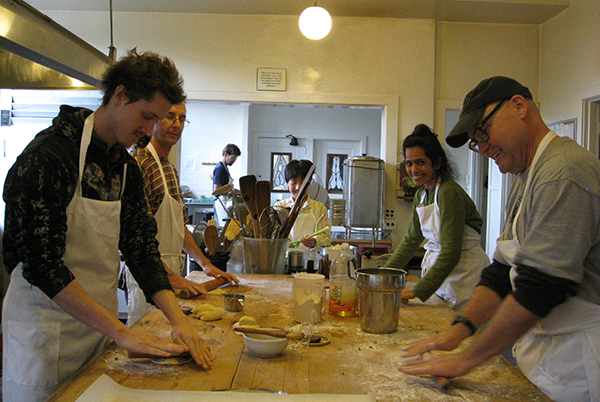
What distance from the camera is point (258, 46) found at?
4656mm

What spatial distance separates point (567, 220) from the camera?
1051 millimetres

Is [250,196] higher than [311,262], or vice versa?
[250,196]

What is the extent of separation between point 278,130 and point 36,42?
735 centimetres

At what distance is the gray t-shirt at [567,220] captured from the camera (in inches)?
41.1

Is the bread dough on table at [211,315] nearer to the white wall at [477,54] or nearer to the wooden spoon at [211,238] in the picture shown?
the wooden spoon at [211,238]

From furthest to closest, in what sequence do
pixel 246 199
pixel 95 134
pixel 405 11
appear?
1. pixel 405 11
2. pixel 246 199
3. pixel 95 134

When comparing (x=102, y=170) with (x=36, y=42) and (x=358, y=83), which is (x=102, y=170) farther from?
(x=358, y=83)

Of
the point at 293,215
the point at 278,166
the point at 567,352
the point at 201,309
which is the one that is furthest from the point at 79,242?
the point at 278,166

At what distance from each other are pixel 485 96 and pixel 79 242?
1.31 metres

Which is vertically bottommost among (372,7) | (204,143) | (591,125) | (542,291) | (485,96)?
(542,291)

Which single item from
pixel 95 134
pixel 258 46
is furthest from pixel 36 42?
pixel 258 46

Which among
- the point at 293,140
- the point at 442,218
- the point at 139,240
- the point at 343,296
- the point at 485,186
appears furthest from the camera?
the point at 293,140

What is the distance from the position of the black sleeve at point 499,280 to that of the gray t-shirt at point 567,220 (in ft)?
0.92

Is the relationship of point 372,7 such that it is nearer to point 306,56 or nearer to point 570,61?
point 306,56
